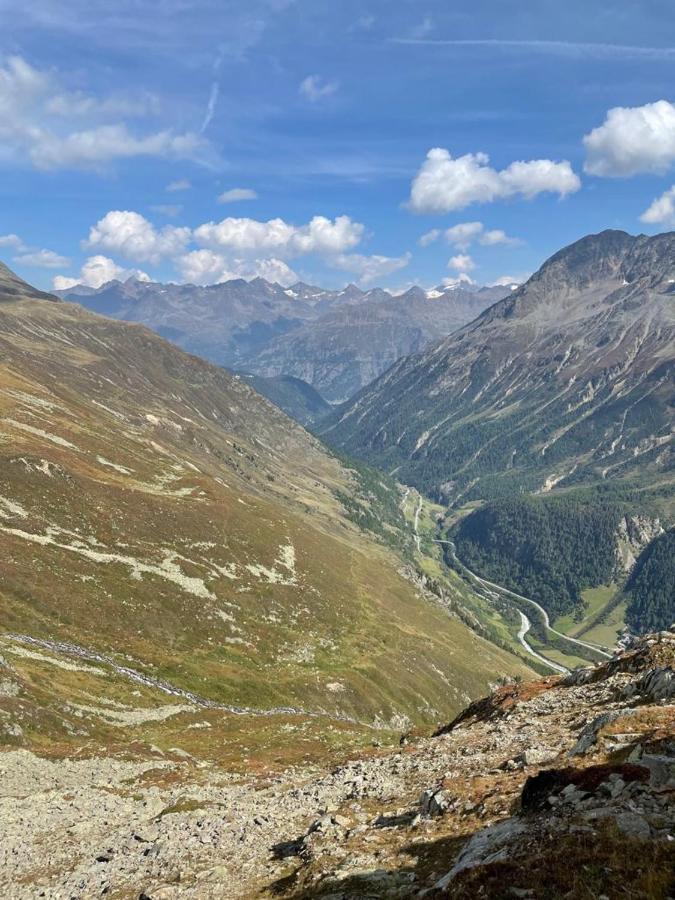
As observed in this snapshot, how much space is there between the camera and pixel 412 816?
107 feet

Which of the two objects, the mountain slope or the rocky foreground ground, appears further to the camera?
the mountain slope

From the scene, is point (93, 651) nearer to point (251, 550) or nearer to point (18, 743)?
point (18, 743)

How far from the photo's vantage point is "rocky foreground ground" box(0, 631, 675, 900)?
66.4 feet

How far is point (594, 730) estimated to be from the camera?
37469 mm

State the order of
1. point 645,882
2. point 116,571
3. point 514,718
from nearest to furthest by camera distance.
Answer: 1. point 645,882
2. point 514,718
3. point 116,571

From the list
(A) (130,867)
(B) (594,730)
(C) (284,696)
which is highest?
(B) (594,730)

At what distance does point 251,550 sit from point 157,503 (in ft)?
105

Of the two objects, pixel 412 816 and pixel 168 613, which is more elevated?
pixel 412 816

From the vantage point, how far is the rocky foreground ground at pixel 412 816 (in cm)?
2023

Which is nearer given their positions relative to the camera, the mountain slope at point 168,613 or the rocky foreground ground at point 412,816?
the rocky foreground ground at point 412,816

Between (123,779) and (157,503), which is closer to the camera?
(123,779)

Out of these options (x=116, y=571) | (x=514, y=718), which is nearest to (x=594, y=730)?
(x=514, y=718)

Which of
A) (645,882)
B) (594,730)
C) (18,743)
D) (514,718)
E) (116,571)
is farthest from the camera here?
(116,571)

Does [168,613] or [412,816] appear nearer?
[412,816]
